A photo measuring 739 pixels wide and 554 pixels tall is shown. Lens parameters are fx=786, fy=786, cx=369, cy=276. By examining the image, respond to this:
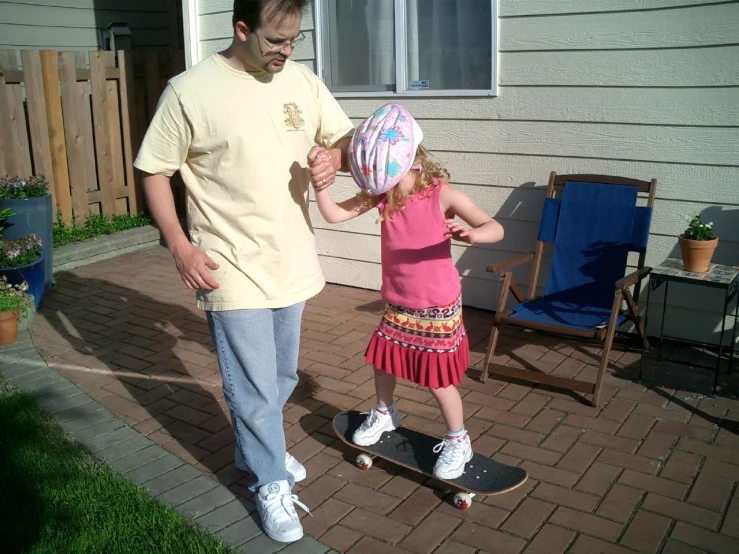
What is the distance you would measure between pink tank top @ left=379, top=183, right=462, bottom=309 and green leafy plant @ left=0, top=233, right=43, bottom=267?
11.6ft

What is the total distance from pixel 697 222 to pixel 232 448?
2.72 meters

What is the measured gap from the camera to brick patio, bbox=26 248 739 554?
302 cm

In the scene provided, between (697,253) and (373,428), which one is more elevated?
(697,253)

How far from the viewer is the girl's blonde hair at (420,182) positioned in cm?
311

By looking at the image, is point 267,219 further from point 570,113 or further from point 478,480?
point 570,113

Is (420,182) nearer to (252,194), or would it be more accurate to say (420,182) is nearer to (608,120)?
(252,194)

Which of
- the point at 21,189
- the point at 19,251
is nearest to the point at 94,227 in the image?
the point at 21,189

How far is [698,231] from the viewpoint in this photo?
4.22 m

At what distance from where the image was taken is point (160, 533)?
302 centimetres

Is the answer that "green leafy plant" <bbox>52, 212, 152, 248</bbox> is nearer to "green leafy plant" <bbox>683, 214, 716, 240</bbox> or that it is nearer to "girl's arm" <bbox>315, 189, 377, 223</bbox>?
"girl's arm" <bbox>315, 189, 377, 223</bbox>

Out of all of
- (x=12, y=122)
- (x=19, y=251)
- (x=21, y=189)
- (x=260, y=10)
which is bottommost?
(x=19, y=251)

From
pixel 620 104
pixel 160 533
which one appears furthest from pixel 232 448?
pixel 620 104

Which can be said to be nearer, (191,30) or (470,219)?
(470,219)

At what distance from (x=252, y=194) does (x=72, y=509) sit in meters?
1.52
